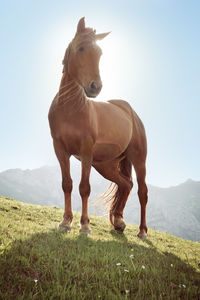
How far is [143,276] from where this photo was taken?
9.24 feet

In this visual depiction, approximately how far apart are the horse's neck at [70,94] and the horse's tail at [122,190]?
115 inches

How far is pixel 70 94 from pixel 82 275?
3936 mm

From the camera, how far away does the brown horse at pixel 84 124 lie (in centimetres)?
491

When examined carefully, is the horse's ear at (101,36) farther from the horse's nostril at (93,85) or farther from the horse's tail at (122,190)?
the horse's tail at (122,190)

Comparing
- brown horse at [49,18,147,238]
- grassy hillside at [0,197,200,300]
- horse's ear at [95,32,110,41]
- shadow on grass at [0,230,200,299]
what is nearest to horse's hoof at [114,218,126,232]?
brown horse at [49,18,147,238]

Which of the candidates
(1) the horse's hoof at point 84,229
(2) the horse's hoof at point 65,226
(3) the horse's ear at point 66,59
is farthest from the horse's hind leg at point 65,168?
(3) the horse's ear at point 66,59

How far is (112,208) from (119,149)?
6.44ft

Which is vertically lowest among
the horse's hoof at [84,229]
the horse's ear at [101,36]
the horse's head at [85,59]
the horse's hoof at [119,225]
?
the horse's hoof at [119,225]

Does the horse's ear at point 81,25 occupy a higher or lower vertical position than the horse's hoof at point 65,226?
higher

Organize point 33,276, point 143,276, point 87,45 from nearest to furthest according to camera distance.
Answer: point 33,276
point 143,276
point 87,45

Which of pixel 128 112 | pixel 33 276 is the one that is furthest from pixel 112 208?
pixel 33 276

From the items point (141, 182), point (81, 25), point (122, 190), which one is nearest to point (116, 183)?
point (122, 190)

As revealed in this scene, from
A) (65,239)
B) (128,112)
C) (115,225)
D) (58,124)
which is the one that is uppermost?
(128,112)

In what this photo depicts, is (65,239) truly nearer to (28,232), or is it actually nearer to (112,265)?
(28,232)
